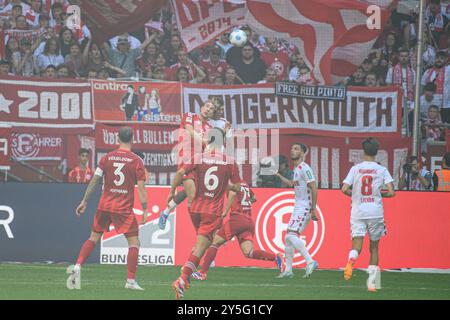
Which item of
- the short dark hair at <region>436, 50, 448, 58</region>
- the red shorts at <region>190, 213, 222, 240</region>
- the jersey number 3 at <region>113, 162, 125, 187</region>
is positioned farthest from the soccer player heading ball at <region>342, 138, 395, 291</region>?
the short dark hair at <region>436, 50, 448, 58</region>

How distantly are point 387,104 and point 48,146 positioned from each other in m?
6.71

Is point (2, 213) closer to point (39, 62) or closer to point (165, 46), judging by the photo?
point (39, 62)

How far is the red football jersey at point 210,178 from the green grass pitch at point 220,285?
1087mm

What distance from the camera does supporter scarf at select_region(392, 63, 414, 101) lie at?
22.2 meters

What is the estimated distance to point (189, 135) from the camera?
1852 cm

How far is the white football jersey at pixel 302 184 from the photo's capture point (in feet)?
57.5

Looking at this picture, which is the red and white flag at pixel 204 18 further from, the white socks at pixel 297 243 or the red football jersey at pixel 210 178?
the red football jersey at pixel 210 178

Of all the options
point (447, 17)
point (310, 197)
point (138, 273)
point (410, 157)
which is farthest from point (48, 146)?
point (447, 17)

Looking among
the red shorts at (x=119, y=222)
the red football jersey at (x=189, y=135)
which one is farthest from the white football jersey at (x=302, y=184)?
the red shorts at (x=119, y=222)

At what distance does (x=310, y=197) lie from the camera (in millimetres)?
17688

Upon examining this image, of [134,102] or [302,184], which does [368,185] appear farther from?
[134,102]

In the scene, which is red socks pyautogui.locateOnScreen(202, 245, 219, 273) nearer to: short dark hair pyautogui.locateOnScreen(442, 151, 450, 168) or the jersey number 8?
the jersey number 8

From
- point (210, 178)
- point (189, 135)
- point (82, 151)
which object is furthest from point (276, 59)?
point (210, 178)

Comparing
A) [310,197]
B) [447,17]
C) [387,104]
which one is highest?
[447,17]
